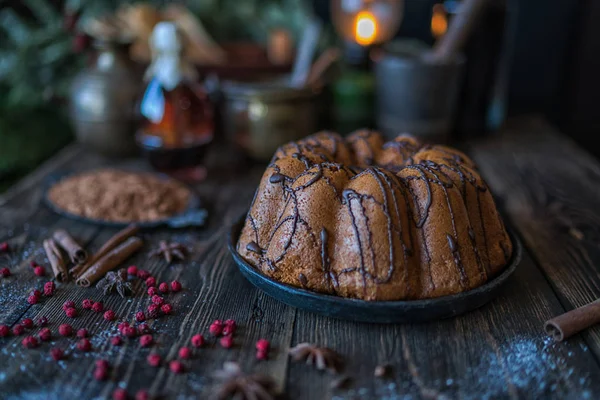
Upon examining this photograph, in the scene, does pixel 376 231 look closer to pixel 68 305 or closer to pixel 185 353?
pixel 185 353

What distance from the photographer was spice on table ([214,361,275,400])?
983mm

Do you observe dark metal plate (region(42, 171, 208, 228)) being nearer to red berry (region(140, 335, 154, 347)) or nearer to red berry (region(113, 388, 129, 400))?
red berry (region(140, 335, 154, 347))

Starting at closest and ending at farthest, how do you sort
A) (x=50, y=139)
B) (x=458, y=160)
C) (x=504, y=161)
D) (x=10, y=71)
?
(x=458, y=160) → (x=504, y=161) → (x=10, y=71) → (x=50, y=139)

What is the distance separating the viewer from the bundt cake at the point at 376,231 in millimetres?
1189

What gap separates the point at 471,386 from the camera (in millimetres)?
1032

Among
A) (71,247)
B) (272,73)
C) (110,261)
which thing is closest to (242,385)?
(110,261)

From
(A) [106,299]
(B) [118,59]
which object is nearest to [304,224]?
(A) [106,299]

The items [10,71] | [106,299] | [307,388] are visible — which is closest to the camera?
[307,388]

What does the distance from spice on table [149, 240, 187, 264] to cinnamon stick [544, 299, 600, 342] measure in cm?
86

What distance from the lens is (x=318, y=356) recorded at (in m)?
1.08

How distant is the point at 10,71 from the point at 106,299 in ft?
5.50

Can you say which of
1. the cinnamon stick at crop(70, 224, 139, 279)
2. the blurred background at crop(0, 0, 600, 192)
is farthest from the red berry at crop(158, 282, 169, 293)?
the blurred background at crop(0, 0, 600, 192)

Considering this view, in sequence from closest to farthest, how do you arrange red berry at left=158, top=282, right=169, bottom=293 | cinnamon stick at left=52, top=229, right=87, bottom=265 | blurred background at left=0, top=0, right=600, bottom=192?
1. red berry at left=158, top=282, right=169, bottom=293
2. cinnamon stick at left=52, top=229, right=87, bottom=265
3. blurred background at left=0, top=0, right=600, bottom=192

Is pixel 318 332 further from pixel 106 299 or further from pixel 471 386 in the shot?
pixel 106 299
